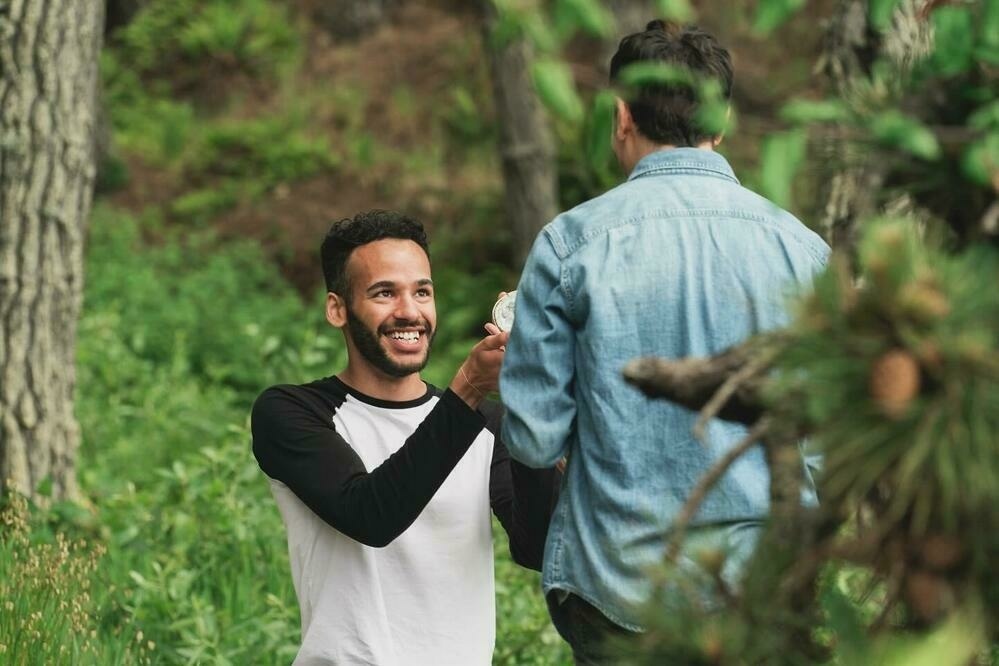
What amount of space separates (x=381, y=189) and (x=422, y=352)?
32.3 feet

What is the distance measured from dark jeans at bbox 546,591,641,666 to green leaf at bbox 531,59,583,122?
1572 millimetres

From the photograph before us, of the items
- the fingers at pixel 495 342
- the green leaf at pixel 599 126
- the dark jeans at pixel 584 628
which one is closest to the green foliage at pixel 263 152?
the fingers at pixel 495 342

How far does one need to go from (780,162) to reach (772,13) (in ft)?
0.87

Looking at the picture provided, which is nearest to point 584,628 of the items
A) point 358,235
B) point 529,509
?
point 529,509

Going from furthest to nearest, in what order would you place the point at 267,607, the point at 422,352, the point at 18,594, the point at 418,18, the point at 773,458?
the point at 418,18, the point at 267,607, the point at 18,594, the point at 422,352, the point at 773,458

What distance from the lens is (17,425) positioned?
234 inches

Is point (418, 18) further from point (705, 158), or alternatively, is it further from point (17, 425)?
point (705, 158)

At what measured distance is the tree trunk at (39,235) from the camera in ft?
19.6

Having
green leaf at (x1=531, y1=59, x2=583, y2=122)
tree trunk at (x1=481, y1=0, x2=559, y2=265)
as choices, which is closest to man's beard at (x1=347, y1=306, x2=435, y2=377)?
green leaf at (x1=531, y1=59, x2=583, y2=122)

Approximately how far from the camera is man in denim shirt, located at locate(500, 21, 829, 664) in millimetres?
3125

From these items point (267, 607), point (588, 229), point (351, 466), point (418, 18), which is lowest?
point (267, 607)

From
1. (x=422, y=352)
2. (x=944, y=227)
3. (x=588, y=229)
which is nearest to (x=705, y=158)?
(x=588, y=229)

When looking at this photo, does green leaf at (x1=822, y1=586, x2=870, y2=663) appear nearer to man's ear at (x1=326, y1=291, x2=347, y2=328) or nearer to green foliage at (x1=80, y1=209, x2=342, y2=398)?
man's ear at (x1=326, y1=291, x2=347, y2=328)

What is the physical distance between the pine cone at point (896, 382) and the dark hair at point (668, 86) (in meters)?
1.74
